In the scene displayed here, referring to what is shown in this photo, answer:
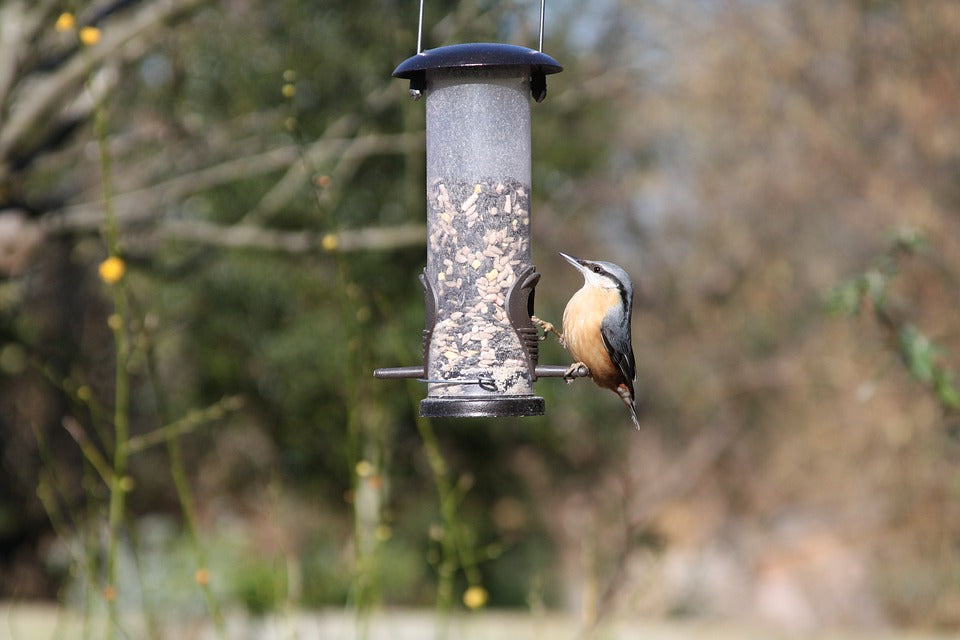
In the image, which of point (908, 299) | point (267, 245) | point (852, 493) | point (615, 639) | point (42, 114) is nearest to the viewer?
point (42, 114)

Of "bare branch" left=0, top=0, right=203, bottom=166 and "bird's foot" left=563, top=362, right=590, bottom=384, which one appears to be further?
"bare branch" left=0, top=0, right=203, bottom=166

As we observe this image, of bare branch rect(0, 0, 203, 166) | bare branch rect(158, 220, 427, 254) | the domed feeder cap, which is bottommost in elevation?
bare branch rect(158, 220, 427, 254)

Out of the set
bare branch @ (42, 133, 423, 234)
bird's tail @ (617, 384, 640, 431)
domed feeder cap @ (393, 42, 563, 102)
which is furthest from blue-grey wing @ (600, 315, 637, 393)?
bare branch @ (42, 133, 423, 234)

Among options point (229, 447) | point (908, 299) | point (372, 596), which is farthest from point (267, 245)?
point (908, 299)

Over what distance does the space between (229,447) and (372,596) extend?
8.45 meters

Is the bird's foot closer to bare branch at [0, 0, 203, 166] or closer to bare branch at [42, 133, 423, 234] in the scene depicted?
bare branch at [0, 0, 203, 166]

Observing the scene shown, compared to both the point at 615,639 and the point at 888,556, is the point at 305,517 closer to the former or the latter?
the point at 615,639

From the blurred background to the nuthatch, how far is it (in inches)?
121

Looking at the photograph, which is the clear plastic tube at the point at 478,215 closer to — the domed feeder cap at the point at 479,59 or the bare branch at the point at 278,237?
the domed feeder cap at the point at 479,59

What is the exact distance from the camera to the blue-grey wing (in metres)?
3.55

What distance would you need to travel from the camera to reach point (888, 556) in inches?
444

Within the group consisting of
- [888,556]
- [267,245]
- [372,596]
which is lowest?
[888,556]

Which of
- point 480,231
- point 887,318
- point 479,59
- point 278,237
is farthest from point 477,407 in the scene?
point 278,237

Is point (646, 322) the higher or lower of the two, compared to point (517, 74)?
lower
